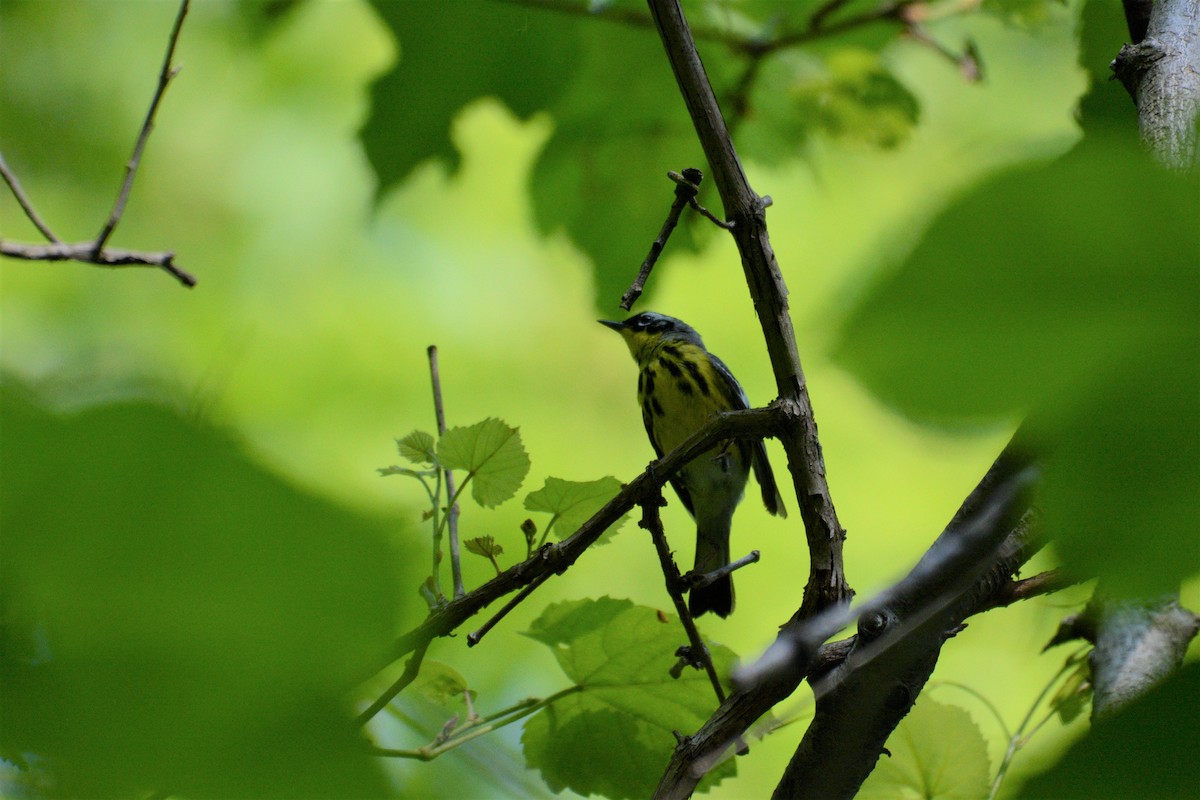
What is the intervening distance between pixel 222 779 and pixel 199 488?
0.27 ft

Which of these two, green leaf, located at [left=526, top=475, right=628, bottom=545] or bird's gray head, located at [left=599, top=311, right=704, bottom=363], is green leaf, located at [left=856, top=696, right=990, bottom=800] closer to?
green leaf, located at [left=526, top=475, right=628, bottom=545]

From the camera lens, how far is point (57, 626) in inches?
11.8

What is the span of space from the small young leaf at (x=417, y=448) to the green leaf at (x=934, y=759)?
584 mm

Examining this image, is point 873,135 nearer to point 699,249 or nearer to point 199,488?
point 699,249

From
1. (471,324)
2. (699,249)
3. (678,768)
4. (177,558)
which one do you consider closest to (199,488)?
(177,558)

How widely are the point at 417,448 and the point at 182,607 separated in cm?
83

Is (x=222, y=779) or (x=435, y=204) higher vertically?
(x=222, y=779)

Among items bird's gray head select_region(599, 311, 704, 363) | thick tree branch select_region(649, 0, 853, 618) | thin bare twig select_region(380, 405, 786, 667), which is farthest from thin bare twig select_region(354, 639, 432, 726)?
bird's gray head select_region(599, 311, 704, 363)

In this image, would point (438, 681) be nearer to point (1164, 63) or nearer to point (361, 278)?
point (1164, 63)

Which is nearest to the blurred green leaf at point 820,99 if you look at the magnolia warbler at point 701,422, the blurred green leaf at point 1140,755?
the magnolia warbler at point 701,422

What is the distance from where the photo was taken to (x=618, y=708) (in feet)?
4.00

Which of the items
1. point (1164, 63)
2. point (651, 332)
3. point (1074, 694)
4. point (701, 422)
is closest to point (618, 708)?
point (1074, 694)

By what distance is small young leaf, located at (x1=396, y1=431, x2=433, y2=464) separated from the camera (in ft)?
3.64

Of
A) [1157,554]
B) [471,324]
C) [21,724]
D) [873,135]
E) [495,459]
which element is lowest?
[471,324]
